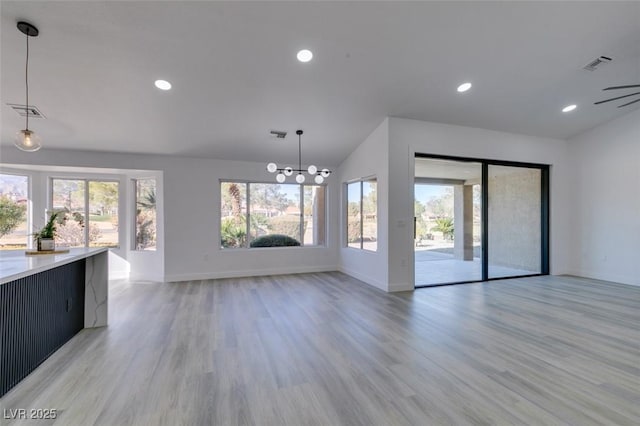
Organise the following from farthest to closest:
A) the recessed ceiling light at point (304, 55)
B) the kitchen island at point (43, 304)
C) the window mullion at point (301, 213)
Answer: the window mullion at point (301, 213), the recessed ceiling light at point (304, 55), the kitchen island at point (43, 304)

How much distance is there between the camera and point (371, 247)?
5574 mm

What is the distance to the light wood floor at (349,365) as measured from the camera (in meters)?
1.85

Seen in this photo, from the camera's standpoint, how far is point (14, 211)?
18.0 ft

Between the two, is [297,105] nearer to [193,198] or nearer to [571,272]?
[193,198]

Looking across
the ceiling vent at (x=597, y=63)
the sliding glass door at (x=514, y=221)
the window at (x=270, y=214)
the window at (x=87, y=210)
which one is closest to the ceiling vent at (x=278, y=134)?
the window at (x=270, y=214)

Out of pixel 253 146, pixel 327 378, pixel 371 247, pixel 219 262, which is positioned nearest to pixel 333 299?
pixel 371 247

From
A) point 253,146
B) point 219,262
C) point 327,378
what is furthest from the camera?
point 219,262

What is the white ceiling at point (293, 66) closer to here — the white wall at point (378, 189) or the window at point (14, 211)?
the white wall at point (378, 189)

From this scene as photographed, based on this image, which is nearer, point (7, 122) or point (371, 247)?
point (7, 122)

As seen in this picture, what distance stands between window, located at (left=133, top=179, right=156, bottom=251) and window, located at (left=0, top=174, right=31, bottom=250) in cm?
193

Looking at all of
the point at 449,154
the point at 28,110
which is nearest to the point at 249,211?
the point at 28,110

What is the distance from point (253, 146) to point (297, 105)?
5.37ft

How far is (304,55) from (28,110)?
4.21m

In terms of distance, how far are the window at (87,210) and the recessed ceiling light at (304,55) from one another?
5.41m
